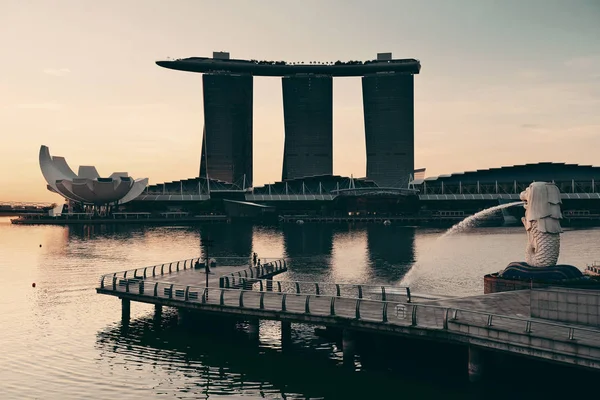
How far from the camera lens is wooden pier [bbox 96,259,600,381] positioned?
36.0 m

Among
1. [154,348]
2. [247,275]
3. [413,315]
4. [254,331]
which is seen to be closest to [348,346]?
[413,315]

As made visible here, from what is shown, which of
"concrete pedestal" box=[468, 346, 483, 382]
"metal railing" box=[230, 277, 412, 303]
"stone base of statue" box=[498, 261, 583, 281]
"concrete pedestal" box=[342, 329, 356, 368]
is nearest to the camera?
"concrete pedestal" box=[468, 346, 483, 382]

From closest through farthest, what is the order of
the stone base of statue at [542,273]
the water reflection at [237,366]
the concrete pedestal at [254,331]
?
1. the water reflection at [237,366]
2. the concrete pedestal at [254,331]
3. the stone base of statue at [542,273]

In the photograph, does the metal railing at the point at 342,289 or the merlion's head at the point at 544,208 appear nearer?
the metal railing at the point at 342,289

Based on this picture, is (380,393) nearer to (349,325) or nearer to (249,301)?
(349,325)

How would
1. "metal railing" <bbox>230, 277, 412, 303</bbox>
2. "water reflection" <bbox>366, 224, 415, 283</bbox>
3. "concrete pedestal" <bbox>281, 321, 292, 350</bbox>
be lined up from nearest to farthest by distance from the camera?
"concrete pedestal" <bbox>281, 321, 292, 350</bbox>
"metal railing" <bbox>230, 277, 412, 303</bbox>
"water reflection" <bbox>366, 224, 415, 283</bbox>

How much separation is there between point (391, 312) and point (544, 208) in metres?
15.9

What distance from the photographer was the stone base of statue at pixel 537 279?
2062 inches

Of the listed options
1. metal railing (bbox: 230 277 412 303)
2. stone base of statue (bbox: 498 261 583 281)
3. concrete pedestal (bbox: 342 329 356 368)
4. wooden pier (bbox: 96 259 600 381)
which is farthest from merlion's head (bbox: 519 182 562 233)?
concrete pedestal (bbox: 342 329 356 368)

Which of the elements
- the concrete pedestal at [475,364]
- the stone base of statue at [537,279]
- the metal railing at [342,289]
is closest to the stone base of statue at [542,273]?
the stone base of statue at [537,279]

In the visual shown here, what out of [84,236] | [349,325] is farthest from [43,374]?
[84,236]

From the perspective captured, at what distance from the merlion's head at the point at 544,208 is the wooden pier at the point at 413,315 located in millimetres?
7800

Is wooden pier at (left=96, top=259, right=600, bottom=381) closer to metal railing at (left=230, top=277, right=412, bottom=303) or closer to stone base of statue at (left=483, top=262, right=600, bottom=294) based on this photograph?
metal railing at (left=230, top=277, right=412, bottom=303)

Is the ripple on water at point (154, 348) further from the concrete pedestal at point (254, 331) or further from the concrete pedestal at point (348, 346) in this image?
the concrete pedestal at point (348, 346)
